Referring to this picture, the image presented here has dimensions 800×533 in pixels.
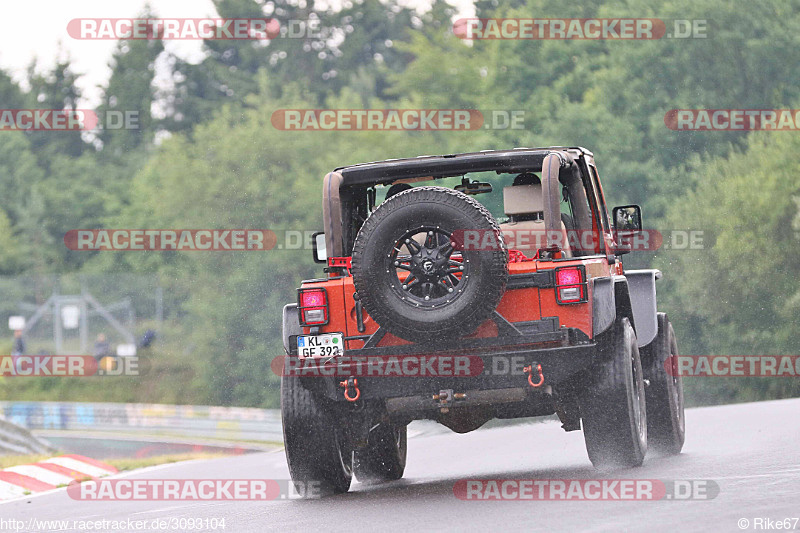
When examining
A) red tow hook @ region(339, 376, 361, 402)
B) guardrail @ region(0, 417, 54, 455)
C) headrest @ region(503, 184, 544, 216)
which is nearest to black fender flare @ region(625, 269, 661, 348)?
headrest @ region(503, 184, 544, 216)

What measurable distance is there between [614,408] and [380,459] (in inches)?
105

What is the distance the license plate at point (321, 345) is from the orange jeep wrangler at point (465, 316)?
1 cm

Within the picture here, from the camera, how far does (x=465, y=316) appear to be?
8.21 metres

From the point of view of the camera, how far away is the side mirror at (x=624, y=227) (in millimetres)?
10547

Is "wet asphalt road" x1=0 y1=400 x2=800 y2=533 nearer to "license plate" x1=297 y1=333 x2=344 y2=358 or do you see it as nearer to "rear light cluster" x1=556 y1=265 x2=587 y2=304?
"license plate" x1=297 y1=333 x2=344 y2=358

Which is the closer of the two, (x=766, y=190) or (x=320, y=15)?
(x=766, y=190)

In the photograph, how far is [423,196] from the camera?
26.9ft

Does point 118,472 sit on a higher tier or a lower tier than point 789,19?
lower

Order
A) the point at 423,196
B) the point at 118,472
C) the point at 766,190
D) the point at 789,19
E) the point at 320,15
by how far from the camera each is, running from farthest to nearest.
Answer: the point at 320,15
the point at 789,19
the point at 766,190
the point at 118,472
the point at 423,196

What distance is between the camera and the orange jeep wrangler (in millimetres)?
8234

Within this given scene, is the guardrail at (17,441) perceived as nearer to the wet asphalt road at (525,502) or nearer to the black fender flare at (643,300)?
the wet asphalt road at (525,502)

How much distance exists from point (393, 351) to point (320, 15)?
77770 millimetres

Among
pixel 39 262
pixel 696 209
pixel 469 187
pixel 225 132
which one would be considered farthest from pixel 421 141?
pixel 469 187

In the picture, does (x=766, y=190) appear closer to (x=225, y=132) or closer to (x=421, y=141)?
(x=421, y=141)
